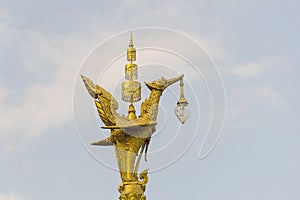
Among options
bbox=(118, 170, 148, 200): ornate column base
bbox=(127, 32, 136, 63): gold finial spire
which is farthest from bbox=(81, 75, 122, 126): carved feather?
bbox=(118, 170, 148, 200): ornate column base

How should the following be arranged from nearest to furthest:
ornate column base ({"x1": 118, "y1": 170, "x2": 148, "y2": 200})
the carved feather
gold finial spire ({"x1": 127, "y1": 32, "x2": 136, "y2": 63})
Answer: ornate column base ({"x1": 118, "y1": 170, "x2": 148, "y2": 200}) < the carved feather < gold finial spire ({"x1": 127, "y1": 32, "x2": 136, "y2": 63})

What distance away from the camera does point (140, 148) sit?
19.6m

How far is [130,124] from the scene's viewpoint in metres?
19.2

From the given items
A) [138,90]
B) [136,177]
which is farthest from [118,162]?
[138,90]

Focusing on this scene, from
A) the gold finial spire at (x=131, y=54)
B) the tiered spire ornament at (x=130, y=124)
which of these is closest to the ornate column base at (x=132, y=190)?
the tiered spire ornament at (x=130, y=124)

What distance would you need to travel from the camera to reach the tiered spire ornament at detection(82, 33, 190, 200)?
63.0ft

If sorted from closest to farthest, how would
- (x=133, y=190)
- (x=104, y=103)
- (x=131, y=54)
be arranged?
(x=133, y=190) → (x=104, y=103) → (x=131, y=54)

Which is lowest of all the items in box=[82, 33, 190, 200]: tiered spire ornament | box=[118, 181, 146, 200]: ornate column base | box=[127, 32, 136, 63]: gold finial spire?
box=[118, 181, 146, 200]: ornate column base

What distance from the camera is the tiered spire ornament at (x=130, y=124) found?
1920 cm

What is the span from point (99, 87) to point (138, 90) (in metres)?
0.98

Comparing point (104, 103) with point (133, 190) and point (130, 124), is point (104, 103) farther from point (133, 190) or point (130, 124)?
point (133, 190)

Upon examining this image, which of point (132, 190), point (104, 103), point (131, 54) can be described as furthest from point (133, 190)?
point (131, 54)

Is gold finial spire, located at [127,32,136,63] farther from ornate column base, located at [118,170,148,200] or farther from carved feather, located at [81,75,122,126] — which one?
ornate column base, located at [118,170,148,200]

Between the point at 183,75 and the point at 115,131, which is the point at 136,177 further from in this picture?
the point at 183,75
